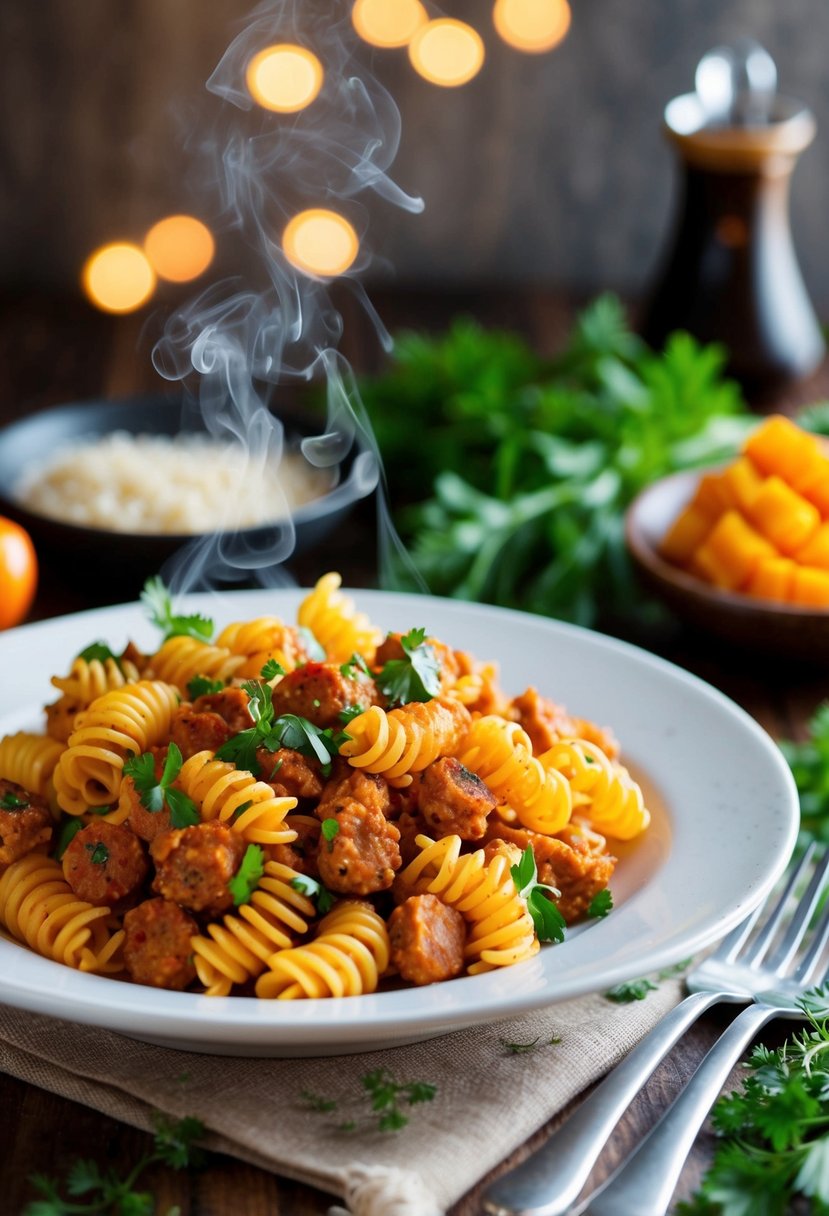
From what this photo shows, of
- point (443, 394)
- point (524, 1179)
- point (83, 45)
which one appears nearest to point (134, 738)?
point (524, 1179)

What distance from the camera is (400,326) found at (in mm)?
7098

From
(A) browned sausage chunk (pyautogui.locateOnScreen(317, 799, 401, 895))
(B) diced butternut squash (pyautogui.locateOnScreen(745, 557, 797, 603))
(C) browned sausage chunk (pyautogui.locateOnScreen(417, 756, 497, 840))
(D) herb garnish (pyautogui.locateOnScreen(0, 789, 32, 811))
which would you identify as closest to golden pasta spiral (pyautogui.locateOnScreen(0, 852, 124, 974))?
(D) herb garnish (pyautogui.locateOnScreen(0, 789, 32, 811))

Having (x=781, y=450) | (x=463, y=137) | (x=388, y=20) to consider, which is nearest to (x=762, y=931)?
(x=781, y=450)

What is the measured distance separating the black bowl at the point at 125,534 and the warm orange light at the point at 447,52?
2861 millimetres

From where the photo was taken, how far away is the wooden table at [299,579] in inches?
87.3

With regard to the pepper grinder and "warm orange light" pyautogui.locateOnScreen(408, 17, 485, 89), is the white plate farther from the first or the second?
"warm orange light" pyautogui.locateOnScreen(408, 17, 485, 89)

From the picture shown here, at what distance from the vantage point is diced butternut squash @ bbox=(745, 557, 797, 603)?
13.5 feet

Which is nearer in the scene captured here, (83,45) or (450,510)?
(450,510)

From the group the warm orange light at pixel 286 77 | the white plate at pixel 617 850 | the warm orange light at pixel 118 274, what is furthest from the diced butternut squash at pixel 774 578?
the warm orange light at pixel 118 274

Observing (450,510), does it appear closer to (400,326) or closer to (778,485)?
(778,485)

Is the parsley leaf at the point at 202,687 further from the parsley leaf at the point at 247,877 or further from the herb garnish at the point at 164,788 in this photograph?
the parsley leaf at the point at 247,877

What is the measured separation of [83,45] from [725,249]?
334 cm

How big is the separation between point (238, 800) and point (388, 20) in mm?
5497

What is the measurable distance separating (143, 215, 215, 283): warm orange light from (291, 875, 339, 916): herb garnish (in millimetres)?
5626
